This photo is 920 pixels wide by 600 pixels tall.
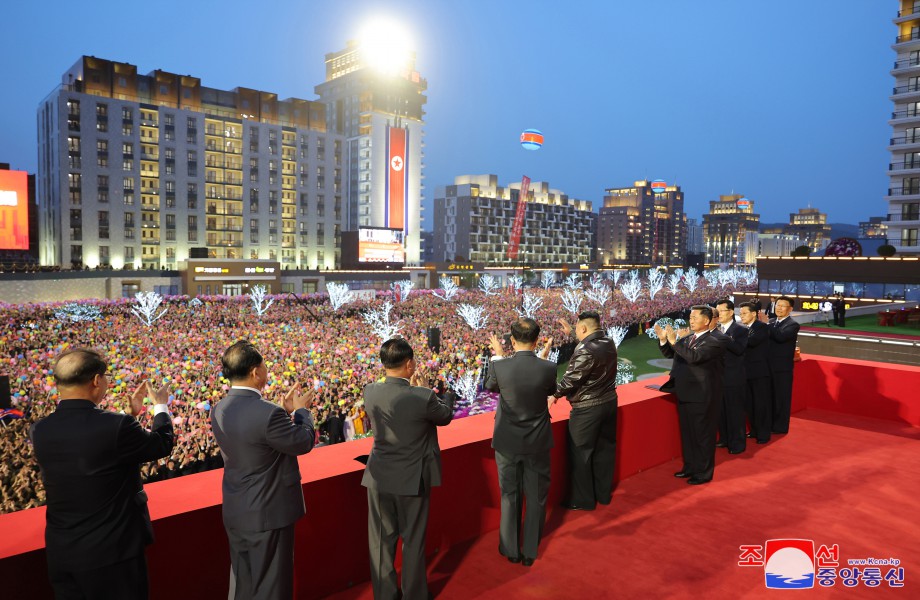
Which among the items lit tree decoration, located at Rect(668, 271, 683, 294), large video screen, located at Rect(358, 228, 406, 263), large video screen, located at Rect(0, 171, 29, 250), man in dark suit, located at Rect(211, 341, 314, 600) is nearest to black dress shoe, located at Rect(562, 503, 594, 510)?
man in dark suit, located at Rect(211, 341, 314, 600)

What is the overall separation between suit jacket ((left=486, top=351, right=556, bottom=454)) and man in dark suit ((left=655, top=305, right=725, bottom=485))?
6.50ft

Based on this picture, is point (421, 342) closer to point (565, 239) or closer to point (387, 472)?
point (387, 472)

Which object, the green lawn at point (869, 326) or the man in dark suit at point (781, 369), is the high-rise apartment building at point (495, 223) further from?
the man in dark suit at point (781, 369)

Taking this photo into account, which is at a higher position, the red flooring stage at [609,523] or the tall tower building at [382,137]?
the tall tower building at [382,137]

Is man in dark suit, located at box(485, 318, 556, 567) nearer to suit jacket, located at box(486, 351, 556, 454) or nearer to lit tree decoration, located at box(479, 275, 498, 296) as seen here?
suit jacket, located at box(486, 351, 556, 454)

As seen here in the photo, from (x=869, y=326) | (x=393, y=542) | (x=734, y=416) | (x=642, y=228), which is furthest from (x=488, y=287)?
(x=642, y=228)

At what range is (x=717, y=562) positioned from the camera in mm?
4344

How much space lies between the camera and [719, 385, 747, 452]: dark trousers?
259 inches

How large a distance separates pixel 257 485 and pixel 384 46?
363 ft

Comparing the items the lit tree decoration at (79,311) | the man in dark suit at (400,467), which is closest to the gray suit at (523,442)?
the man in dark suit at (400,467)

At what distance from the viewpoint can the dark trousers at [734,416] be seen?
6.57 metres

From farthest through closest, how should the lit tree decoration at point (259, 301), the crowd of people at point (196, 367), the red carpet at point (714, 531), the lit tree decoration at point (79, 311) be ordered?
the lit tree decoration at point (259, 301) → the lit tree decoration at point (79, 311) → the crowd of people at point (196, 367) → the red carpet at point (714, 531)

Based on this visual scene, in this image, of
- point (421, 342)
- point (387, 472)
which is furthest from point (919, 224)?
point (387, 472)

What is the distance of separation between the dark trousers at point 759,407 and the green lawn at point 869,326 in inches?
676
